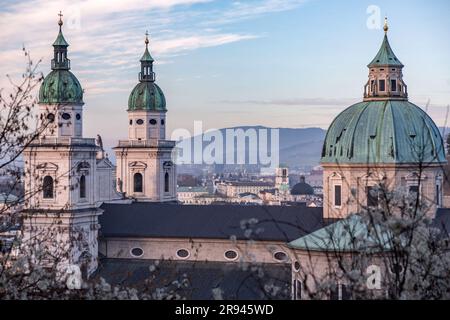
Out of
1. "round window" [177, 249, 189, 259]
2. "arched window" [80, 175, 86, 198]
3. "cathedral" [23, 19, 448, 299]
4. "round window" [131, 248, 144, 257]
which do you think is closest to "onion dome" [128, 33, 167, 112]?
"cathedral" [23, 19, 448, 299]

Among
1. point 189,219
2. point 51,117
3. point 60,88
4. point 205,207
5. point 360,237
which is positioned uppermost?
point 60,88

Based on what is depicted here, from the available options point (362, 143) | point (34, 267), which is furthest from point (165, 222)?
point (34, 267)

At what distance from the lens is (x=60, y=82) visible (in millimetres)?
55250

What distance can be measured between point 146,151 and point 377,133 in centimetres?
2256

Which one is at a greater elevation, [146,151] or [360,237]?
[146,151]

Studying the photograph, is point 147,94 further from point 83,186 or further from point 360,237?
point 360,237

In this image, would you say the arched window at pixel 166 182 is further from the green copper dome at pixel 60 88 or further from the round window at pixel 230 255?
the round window at pixel 230 255

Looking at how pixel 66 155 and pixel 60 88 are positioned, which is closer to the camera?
pixel 66 155

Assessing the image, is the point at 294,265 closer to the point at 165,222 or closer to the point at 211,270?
the point at 211,270

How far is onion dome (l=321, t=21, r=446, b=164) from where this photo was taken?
47625 millimetres

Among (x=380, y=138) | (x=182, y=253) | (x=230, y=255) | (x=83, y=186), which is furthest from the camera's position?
(x=83, y=186)

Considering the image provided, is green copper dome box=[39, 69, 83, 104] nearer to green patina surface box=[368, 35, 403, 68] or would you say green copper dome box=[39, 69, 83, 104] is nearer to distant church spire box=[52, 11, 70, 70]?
distant church spire box=[52, 11, 70, 70]

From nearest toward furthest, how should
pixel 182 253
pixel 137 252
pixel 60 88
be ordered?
pixel 182 253 < pixel 137 252 < pixel 60 88

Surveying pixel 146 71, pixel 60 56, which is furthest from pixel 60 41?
pixel 146 71
